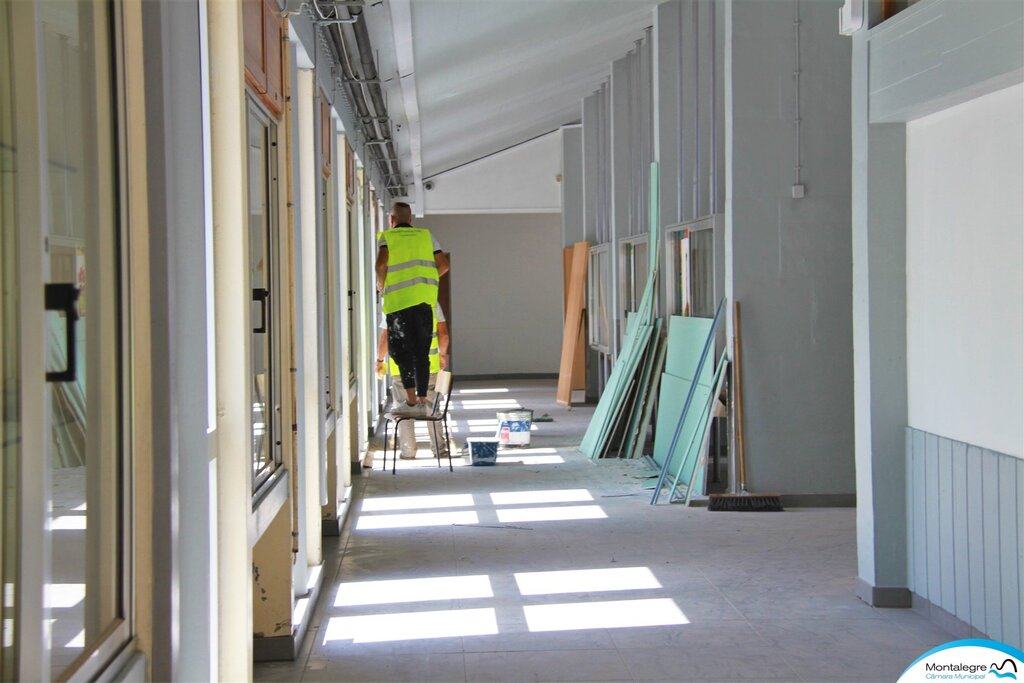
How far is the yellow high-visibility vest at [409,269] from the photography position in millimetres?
8938

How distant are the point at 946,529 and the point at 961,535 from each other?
149 mm

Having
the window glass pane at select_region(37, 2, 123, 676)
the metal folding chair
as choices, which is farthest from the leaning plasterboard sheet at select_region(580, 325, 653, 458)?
the window glass pane at select_region(37, 2, 123, 676)

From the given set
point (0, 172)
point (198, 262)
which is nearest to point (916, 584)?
point (198, 262)

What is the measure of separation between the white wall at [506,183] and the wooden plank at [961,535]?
1363 cm

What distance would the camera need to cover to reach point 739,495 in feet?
24.3

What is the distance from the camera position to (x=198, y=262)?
292 cm

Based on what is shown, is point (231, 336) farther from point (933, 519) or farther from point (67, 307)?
Result: point (933, 519)

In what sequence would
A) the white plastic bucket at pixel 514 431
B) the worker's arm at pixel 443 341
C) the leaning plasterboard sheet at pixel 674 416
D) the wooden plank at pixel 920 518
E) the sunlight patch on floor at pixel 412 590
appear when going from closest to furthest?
1. the wooden plank at pixel 920 518
2. the sunlight patch on floor at pixel 412 590
3. the leaning plasterboard sheet at pixel 674 416
4. the worker's arm at pixel 443 341
5. the white plastic bucket at pixel 514 431

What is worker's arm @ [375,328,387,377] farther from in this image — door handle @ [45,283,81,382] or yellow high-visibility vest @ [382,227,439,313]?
door handle @ [45,283,81,382]

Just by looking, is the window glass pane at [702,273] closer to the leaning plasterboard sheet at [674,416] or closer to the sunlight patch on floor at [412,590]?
the leaning plasterboard sheet at [674,416]

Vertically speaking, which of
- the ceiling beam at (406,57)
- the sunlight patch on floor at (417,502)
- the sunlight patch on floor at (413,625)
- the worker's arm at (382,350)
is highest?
the ceiling beam at (406,57)

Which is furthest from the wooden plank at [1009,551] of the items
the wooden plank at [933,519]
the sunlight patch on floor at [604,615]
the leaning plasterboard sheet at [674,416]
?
the leaning plasterboard sheet at [674,416]

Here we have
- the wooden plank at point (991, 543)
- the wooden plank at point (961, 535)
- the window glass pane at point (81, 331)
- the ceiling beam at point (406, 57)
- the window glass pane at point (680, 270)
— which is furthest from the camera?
the window glass pane at point (680, 270)

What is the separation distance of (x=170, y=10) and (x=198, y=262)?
23.6 inches
